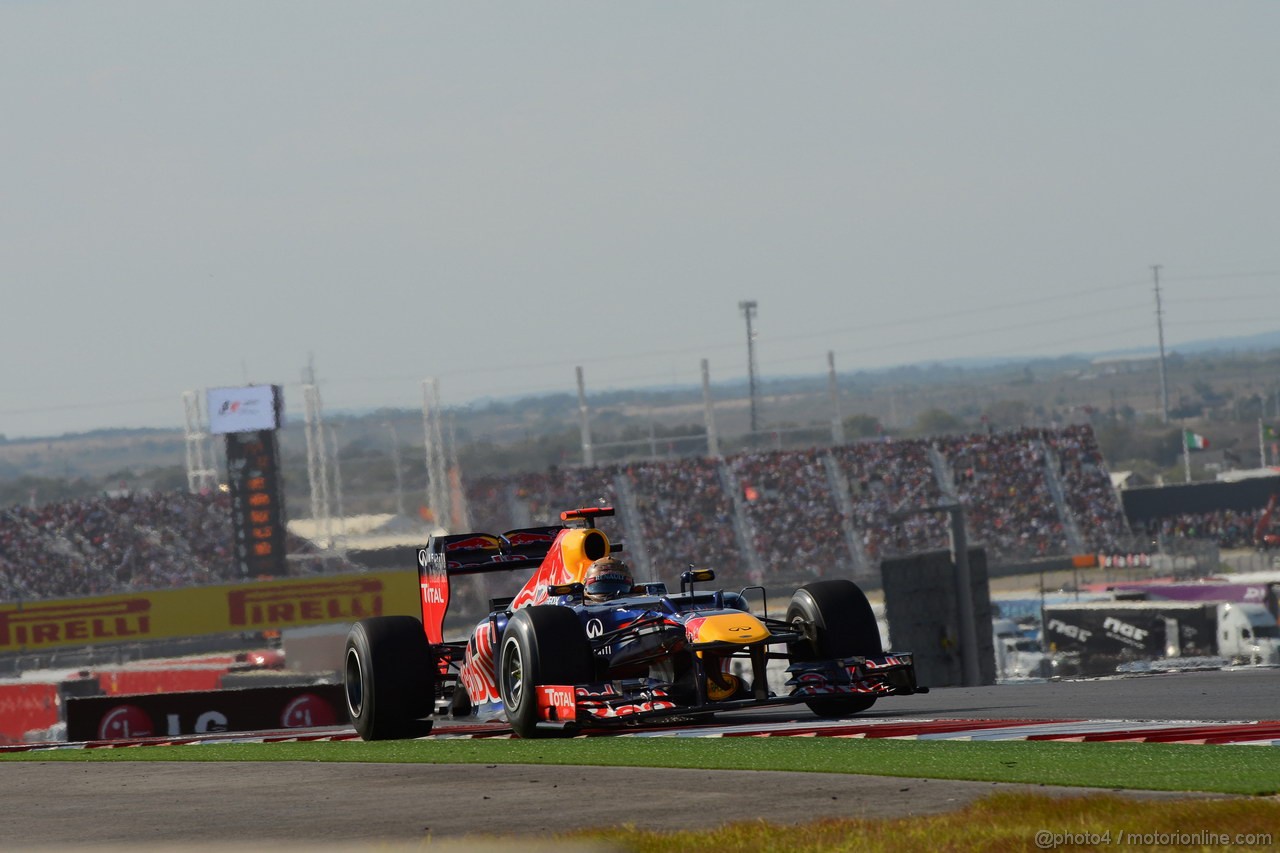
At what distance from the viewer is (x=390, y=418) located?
85125mm

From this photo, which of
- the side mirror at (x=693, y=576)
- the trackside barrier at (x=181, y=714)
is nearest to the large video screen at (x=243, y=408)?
the trackside barrier at (x=181, y=714)

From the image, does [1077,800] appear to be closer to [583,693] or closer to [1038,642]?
[583,693]

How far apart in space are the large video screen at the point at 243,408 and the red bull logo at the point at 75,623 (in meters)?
6.95

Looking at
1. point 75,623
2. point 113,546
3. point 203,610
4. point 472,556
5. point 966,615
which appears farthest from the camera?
point 113,546

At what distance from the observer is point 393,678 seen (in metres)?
13.8

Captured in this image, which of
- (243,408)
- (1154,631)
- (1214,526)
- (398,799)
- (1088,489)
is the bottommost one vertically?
(1214,526)

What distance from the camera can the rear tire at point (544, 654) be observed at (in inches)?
481

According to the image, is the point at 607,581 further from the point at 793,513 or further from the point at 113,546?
the point at 113,546

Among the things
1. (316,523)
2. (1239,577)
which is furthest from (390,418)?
(1239,577)

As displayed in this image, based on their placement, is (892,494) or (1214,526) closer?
(1214,526)

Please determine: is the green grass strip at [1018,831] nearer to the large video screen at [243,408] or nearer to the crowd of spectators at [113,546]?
the large video screen at [243,408]

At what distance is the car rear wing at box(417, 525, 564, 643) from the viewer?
14805mm

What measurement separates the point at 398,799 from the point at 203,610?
48436 millimetres

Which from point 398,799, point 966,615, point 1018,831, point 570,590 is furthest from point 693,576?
point 966,615
